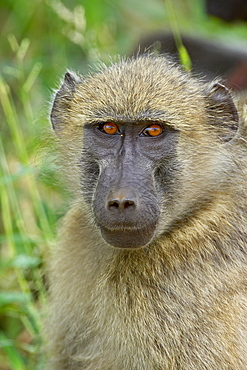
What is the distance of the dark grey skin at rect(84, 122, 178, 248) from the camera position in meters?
2.83

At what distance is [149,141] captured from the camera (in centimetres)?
311

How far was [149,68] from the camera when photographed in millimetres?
3377

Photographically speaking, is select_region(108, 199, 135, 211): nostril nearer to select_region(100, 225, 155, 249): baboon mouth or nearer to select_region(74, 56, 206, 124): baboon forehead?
select_region(100, 225, 155, 249): baboon mouth

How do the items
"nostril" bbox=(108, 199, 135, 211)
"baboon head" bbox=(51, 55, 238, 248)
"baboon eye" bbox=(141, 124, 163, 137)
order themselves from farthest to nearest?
"baboon eye" bbox=(141, 124, 163, 137) → "baboon head" bbox=(51, 55, 238, 248) → "nostril" bbox=(108, 199, 135, 211)

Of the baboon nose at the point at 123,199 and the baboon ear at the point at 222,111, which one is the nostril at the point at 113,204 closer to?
the baboon nose at the point at 123,199

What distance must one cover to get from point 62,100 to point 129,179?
2.70ft

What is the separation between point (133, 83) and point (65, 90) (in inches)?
18.2

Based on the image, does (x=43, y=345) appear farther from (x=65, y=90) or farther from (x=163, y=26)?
(x=163, y=26)

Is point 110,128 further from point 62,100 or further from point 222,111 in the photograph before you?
point 222,111

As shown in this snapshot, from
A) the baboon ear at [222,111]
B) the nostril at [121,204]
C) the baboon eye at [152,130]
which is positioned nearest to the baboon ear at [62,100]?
the baboon eye at [152,130]

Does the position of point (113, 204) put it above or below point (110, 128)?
below

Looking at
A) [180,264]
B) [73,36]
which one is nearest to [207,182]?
[180,264]

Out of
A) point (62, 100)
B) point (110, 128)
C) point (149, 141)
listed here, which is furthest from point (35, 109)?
point (149, 141)

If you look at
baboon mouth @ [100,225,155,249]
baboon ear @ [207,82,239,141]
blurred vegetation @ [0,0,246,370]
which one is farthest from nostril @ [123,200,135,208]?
blurred vegetation @ [0,0,246,370]
